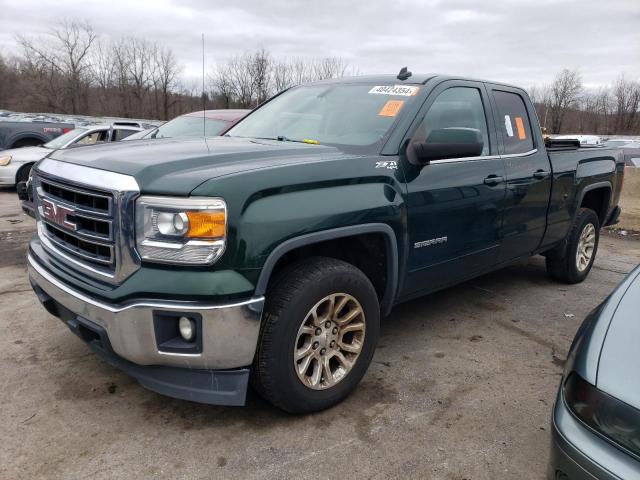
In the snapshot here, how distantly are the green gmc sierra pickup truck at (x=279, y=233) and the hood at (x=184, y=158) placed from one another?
0.01 meters

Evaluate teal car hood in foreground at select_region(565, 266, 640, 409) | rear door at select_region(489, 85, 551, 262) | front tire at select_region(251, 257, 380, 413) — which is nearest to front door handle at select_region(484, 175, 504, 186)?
rear door at select_region(489, 85, 551, 262)

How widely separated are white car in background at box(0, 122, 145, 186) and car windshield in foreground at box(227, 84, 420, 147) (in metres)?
6.84

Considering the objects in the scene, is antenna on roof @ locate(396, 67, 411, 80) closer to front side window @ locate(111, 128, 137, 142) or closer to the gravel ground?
the gravel ground

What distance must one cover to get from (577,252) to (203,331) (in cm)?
437

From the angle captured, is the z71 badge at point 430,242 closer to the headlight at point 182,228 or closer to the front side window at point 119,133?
the headlight at point 182,228

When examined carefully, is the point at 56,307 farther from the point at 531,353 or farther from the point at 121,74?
the point at 121,74

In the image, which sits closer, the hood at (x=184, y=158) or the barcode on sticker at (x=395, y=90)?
the hood at (x=184, y=158)

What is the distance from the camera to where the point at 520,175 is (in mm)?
4023

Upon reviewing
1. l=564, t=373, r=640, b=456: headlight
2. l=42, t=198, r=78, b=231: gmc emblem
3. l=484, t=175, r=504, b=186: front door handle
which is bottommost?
l=564, t=373, r=640, b=456: headlight

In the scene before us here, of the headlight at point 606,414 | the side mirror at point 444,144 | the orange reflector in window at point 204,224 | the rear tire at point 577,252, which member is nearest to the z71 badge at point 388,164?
the side mirror at point 444,144

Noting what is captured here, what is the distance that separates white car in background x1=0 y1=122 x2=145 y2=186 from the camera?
9906mm

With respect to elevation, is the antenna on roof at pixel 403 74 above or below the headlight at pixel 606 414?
above

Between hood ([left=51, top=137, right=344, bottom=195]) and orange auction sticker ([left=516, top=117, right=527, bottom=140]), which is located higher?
orange auction sticker ([left=516, top=117, right=527, bottom=140])

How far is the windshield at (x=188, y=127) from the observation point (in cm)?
787
